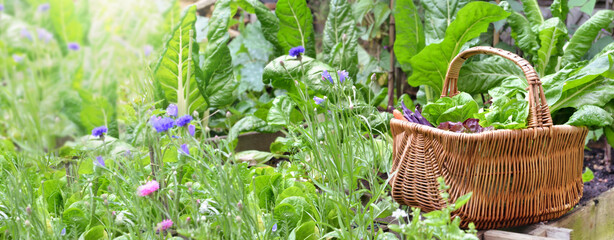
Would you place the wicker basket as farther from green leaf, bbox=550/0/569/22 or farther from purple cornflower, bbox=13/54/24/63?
purple cornflower, bbox=13/54/24/63

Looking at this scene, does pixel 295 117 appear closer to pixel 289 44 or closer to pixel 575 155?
pixel 289 44

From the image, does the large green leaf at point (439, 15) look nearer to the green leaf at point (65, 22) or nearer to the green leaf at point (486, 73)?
the green leaf at point (486, 73)

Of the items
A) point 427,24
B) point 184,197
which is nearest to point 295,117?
point 427,24

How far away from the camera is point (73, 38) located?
45cm

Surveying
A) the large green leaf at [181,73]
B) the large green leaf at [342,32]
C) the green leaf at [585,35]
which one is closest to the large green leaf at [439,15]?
the large green leaf at [342,32]

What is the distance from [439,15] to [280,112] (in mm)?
862

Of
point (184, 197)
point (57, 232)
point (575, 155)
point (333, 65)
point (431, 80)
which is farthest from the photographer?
point (333, 65)

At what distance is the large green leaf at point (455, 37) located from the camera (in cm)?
188

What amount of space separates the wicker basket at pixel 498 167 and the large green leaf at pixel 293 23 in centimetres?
100

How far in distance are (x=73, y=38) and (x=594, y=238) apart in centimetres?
181

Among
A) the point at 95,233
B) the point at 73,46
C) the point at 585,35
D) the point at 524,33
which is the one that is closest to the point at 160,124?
the point at 73,46

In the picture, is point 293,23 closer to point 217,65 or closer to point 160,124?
point 217,65

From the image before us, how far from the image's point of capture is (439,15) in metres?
2.23

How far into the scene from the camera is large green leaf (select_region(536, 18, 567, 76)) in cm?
203
